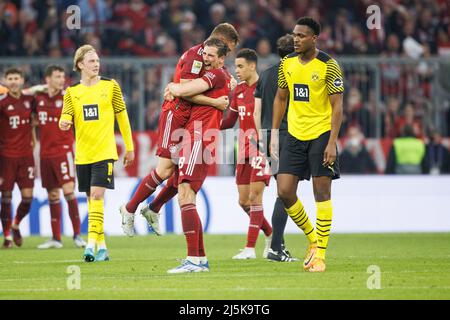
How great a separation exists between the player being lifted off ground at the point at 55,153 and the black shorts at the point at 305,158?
18.5ft

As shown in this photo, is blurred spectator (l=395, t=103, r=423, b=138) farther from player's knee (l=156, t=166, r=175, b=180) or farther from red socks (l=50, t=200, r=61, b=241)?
player's knee (l=156, t=166, r=175, b=180)

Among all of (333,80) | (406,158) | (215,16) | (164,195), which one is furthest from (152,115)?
(333,80)

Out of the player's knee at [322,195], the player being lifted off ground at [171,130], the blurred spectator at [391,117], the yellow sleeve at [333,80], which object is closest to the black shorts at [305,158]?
the player's knee at [322,195]

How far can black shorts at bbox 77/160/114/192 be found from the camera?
12.7 meters

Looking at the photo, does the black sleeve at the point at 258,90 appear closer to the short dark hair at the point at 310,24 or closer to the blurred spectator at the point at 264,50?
the short dark hair at the point at 310,24

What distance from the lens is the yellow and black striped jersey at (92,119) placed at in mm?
12812

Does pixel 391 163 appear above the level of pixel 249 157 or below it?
below

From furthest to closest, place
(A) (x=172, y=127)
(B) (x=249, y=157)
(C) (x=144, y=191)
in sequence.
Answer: (B) (x=249, y=157) → (C) (x=144, y=191) → (A) (x=172, y=127)

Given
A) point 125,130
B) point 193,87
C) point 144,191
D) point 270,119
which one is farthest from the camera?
point 270,119

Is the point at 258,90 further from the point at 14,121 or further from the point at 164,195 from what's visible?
the point at 14,121

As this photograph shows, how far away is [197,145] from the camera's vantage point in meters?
10.9

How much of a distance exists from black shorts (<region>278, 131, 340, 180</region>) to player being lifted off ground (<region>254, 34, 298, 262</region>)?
54.0 inches

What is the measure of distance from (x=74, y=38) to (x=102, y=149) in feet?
36.3

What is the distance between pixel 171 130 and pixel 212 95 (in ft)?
4.54
